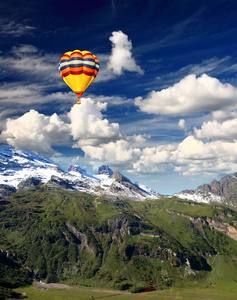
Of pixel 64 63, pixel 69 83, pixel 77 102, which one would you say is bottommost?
pixel 77 102

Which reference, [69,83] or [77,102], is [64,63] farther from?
[77,102]

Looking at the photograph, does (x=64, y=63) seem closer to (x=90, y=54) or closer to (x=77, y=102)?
(x=90, y=54)

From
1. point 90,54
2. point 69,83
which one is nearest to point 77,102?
point 69,83

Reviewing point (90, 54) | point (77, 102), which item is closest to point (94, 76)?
point (90, 54)

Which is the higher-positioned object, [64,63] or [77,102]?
[64,63]

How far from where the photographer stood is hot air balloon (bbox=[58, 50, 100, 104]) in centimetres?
16975

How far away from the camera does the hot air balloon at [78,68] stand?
16975cm

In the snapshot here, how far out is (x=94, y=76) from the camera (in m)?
178

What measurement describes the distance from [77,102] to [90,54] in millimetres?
35877

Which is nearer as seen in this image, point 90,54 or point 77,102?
point 77,102

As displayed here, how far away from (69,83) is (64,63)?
1311 centimetres

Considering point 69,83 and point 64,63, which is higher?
point 64,63

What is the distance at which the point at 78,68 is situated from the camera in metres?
170

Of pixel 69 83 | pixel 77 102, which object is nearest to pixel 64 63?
pixel 69 83
